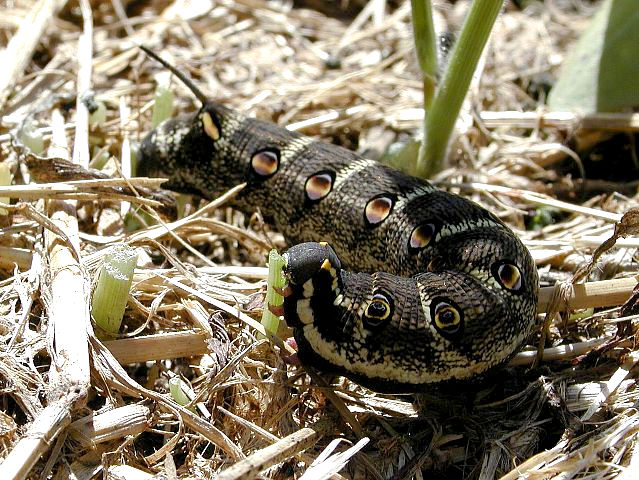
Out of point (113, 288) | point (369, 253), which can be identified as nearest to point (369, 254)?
point (369, 253)

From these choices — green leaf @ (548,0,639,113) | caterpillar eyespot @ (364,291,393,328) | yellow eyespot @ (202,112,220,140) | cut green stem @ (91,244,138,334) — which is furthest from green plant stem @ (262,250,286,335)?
green leaf @ (548,0,639,113)

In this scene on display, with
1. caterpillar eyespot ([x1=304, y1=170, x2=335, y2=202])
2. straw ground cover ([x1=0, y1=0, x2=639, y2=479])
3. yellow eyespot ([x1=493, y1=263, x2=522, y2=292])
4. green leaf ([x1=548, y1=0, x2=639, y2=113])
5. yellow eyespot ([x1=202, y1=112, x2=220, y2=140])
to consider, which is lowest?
straw ground cover ([x1=0, y1=0, x2=639, y2=479])

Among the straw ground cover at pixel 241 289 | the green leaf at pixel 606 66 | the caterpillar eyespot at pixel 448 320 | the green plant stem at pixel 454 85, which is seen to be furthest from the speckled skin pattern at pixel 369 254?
the green leaf at pixel 606 66

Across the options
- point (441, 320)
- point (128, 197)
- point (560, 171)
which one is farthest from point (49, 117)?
point (560, 171)

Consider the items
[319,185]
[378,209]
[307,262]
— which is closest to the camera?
[307,262]

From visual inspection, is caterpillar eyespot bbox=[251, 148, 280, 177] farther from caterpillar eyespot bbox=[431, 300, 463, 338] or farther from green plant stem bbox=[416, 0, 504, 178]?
caterpillar eyespot bbox=[431, 300, 463, 338]

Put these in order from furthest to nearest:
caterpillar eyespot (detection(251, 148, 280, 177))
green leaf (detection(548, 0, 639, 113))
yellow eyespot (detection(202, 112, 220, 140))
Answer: green leaf (detection(548, 0, 639, 113))
yellow eyespot (detection(202, 112, 220, 140))
caterpillar eyespot (detection(251, 148, 280, 177))

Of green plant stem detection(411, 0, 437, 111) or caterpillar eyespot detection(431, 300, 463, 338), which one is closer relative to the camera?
caterpillar eyespot detection(431, 300, 463, 338)

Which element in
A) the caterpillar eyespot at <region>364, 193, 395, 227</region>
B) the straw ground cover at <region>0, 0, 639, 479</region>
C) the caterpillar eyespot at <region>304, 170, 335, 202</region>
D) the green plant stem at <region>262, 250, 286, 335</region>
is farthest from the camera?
the caterpillar eyespot at <region>304, 170, 335, 202</region>

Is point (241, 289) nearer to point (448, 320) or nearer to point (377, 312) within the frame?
point (377, 312)
